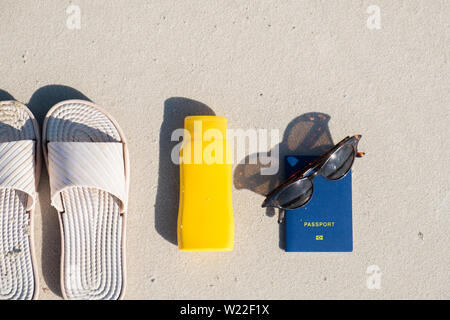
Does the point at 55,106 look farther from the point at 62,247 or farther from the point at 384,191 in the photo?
the point at 384,191

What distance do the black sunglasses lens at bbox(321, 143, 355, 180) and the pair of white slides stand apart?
0.50m

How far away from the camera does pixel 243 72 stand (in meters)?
0.92

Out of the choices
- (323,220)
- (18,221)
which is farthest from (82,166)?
(323,220)

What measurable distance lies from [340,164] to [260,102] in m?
0.26

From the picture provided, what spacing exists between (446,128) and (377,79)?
0.23m

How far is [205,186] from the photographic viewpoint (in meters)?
0.86

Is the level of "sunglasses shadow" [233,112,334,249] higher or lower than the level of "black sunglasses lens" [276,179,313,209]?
higher

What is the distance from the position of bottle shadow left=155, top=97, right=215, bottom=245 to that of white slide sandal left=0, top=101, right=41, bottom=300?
0.30 m

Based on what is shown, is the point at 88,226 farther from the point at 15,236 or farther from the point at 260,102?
the point at 260,102

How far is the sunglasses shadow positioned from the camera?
926 mm

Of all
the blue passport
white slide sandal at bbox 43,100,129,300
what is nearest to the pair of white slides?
white slide sandal at bbox 43,100,129,300

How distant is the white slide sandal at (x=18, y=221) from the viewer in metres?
0.88

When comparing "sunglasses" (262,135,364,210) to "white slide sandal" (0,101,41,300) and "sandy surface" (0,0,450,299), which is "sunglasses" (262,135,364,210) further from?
"white slide sandal" (0,101,41,300)
